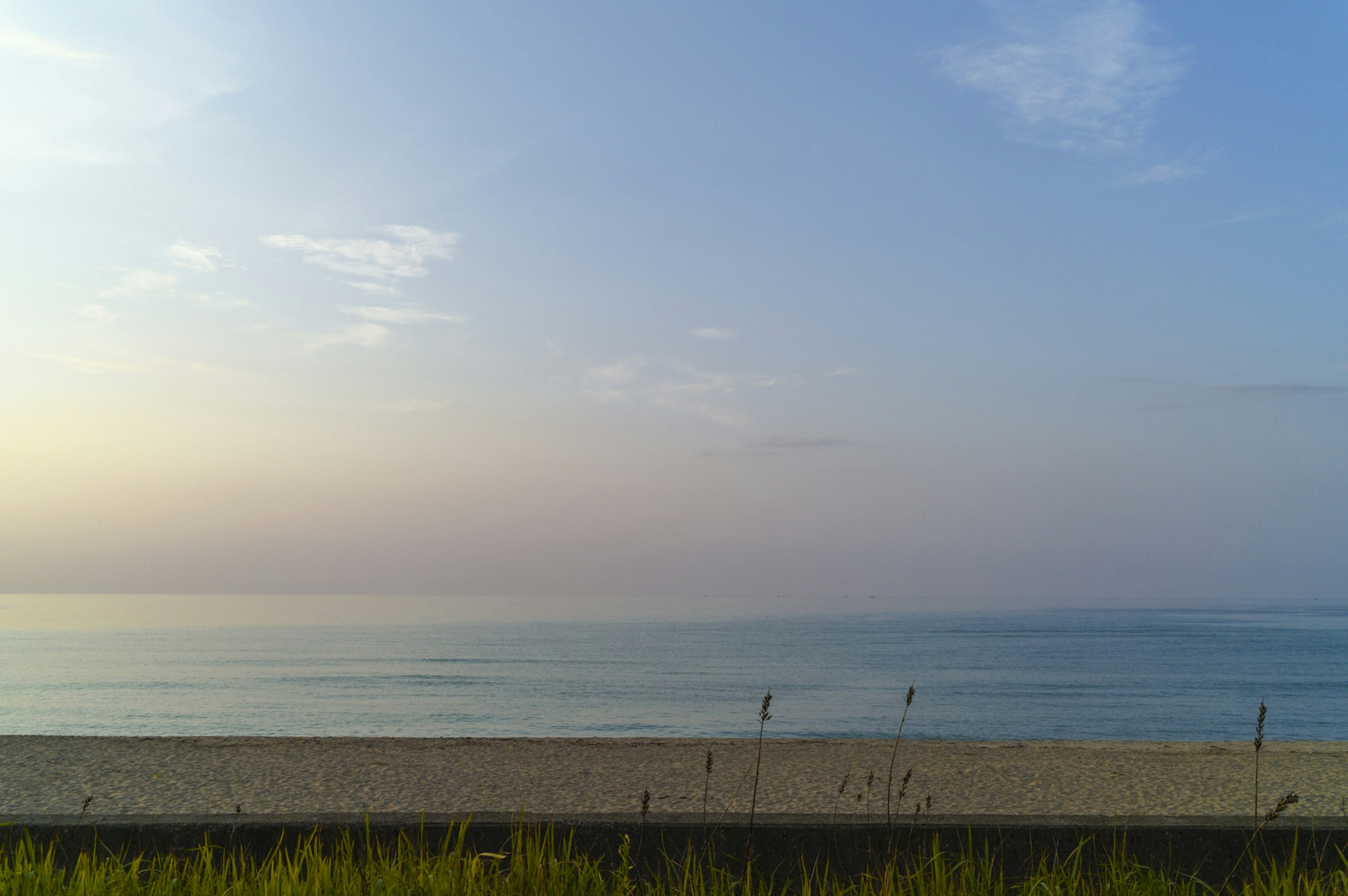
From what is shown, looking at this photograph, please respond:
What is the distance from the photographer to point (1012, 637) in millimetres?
83750

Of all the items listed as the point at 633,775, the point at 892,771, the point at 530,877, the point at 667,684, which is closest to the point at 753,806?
the point at 530,877

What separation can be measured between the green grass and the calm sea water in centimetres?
1503

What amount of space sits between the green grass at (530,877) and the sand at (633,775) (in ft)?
1.98

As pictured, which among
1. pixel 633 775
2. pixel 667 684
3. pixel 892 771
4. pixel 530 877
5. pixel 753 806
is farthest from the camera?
pixel 667 684

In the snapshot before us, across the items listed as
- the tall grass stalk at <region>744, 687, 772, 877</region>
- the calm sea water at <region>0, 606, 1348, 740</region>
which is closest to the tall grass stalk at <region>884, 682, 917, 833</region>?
the tall grass stalk at <region>744, 687, 772, 877</region>

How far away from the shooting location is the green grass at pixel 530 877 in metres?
3.49

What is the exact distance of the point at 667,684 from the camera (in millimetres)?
40312

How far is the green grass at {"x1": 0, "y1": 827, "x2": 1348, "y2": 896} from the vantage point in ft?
11.5

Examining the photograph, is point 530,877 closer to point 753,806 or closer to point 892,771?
point 753,806

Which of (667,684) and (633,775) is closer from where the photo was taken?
(633,775)

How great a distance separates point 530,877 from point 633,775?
3964 millimetres

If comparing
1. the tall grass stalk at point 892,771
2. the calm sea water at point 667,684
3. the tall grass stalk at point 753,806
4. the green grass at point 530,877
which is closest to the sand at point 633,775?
the tall grass stalk at point 892,771

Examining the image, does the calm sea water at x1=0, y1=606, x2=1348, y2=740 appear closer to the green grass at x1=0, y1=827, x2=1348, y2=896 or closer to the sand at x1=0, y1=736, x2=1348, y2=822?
the sand at x1=0, y1=736, x2=1348, y2=822

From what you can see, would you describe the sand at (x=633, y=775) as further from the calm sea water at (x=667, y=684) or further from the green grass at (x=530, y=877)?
the calm sea water at (x=667, y=684)
